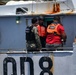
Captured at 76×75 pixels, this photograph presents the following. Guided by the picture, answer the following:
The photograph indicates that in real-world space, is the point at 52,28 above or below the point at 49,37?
above

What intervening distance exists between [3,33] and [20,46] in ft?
2.14

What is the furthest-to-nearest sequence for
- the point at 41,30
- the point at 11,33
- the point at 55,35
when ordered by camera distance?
the point at 11,33
the point at 41,30
the point at 55,35

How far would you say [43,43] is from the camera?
35.4 feet

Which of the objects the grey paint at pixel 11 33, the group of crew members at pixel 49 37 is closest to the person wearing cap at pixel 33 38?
the group of crew members at pixel 49 37

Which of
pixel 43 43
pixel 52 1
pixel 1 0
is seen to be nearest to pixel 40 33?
pixel 43 43

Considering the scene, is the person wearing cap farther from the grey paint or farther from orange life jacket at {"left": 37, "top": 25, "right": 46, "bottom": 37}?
the grey paint

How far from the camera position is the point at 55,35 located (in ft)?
33.7

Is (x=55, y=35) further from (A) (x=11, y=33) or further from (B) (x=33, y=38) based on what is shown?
(A) (x=11, y=33)

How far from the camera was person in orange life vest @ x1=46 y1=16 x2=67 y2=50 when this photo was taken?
33.6 ft

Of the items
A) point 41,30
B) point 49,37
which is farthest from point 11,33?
point 49,37

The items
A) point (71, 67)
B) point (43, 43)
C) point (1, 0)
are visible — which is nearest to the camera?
point (71, 67)

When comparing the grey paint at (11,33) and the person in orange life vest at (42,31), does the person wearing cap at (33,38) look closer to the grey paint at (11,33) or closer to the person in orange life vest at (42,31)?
the person in orange life vest at (42,31)

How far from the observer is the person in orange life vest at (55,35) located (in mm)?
10234

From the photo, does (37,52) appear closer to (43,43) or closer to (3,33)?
(43,43)
